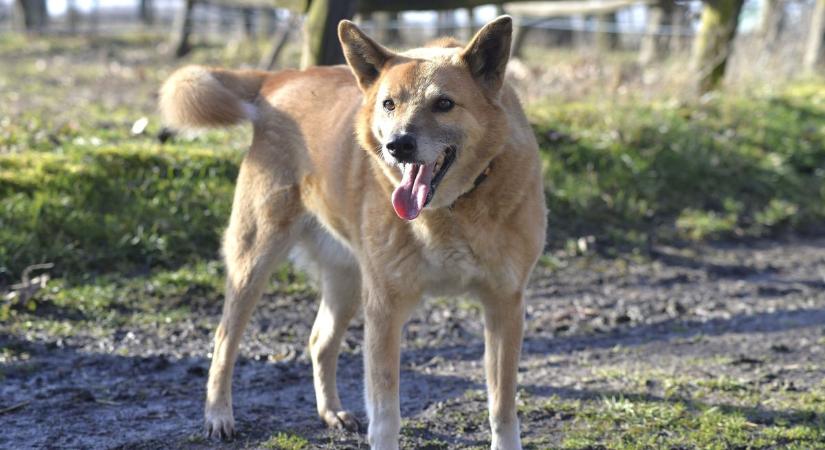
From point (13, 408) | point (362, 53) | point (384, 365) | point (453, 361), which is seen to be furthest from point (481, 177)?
point (13, 408)

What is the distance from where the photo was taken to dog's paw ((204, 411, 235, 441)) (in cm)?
404

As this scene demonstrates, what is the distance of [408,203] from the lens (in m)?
3.50

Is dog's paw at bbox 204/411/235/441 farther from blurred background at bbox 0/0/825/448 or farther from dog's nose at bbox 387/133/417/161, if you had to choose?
dog's nose at bbox 387/133/417/161

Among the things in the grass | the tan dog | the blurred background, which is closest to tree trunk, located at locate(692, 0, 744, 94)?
the blurred background

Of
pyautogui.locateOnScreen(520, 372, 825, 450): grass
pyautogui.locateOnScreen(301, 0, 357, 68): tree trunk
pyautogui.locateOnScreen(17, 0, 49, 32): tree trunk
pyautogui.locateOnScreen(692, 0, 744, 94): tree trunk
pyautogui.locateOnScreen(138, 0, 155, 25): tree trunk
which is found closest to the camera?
pyautogui.locateOnScreen(520, 372, 825, 450): grass

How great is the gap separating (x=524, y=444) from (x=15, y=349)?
2.64 m

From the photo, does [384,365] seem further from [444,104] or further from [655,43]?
[655,43]

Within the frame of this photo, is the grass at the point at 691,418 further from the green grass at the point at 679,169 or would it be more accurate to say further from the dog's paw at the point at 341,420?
the green grass at the point at 679,169

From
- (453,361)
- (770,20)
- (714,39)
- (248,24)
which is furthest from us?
(248,24)

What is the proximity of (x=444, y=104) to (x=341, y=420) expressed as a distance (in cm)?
153

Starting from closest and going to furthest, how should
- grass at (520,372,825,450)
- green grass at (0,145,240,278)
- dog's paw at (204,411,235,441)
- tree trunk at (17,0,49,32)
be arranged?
grass at (520,372,825,450) < dog's paw at (204,411,235,441) < green grass at (0,145,240,278) < tree trunk at (17,0,49,32)

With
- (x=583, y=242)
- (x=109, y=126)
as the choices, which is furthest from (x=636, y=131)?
(x=109, y=126)

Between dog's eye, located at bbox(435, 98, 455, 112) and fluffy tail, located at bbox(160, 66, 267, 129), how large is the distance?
4.25 feet

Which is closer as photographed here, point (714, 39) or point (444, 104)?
point (444, 104)
